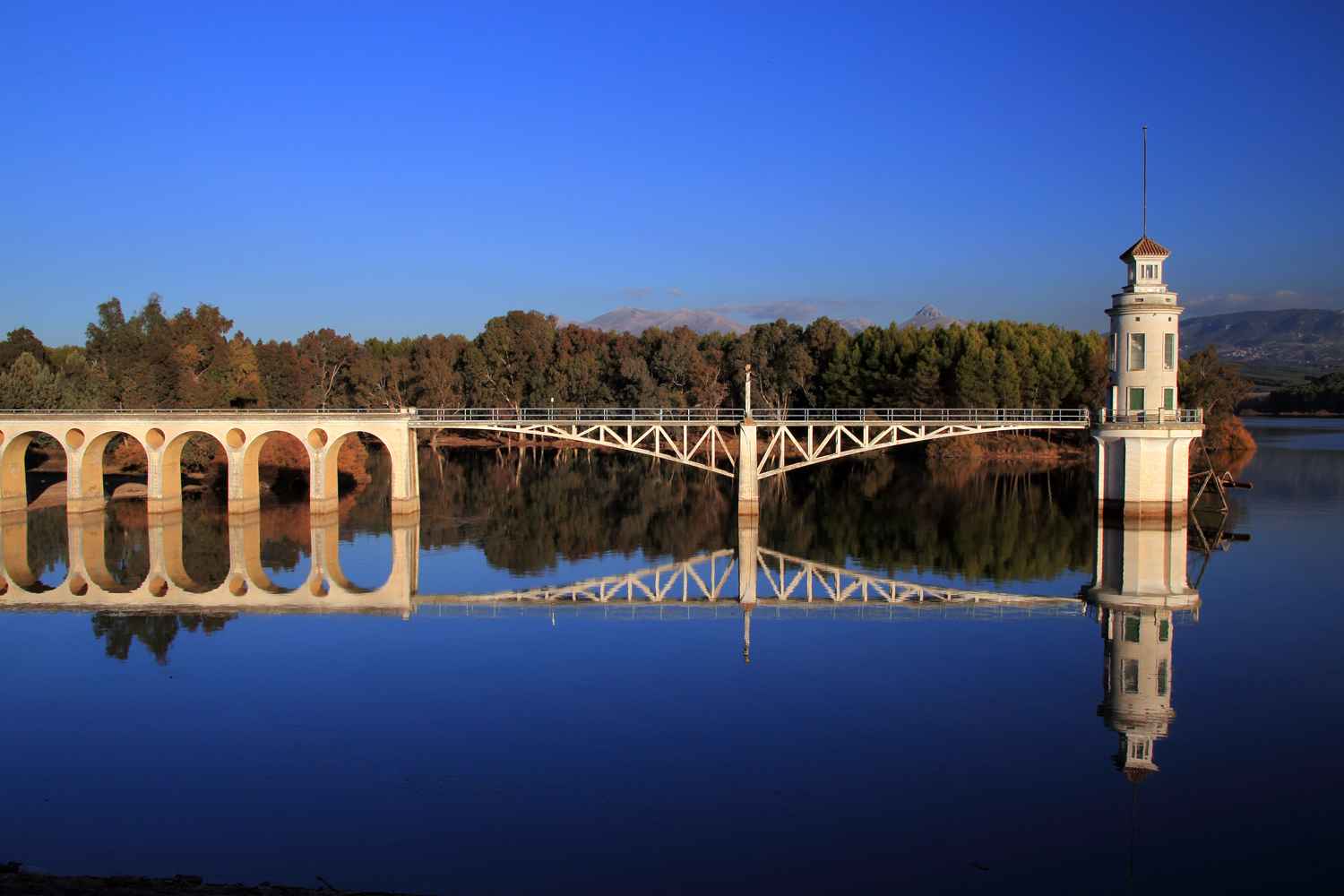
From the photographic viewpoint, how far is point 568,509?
51.2m

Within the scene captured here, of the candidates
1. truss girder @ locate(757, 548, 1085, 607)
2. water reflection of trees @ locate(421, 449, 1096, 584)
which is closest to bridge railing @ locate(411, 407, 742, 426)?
water reflection of trees @ locate(421, 449, 1096, 584)

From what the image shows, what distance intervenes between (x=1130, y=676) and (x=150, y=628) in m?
24.3

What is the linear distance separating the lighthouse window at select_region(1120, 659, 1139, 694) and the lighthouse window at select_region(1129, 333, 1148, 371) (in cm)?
2547

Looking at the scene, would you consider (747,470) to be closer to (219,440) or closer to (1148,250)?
(1148,250)

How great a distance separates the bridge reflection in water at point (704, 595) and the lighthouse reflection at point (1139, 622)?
0.23 feet

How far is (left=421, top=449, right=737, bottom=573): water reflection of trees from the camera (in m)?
39.4

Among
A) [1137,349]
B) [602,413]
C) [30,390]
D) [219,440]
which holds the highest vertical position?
[1137,349]

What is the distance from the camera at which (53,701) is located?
750 inches

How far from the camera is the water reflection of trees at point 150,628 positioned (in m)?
23.4

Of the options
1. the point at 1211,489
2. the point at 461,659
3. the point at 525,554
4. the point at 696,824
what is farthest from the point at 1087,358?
the point at 696,824

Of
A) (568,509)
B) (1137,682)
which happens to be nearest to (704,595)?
(1137,682)

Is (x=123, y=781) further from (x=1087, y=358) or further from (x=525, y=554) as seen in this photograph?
(x=1087, y=358)

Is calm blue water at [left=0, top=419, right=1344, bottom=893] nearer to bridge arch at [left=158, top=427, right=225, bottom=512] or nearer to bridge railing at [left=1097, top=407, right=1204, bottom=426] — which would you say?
bridge railing at [left=1097, top=407, right=1204, bottom=426]

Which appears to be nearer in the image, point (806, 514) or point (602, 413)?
point (806, 514)
